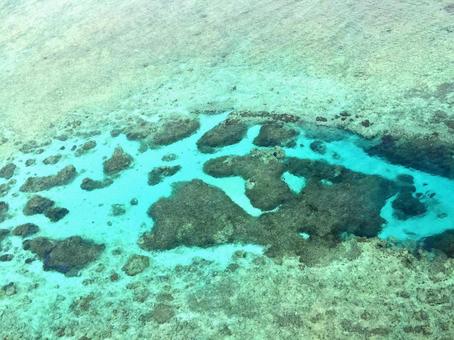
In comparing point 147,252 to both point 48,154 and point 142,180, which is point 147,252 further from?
point 48,154

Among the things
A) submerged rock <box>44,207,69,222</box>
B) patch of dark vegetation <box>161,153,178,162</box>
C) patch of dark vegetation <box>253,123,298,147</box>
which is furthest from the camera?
patch of dark vegetation <box>161,153,178,162</box>

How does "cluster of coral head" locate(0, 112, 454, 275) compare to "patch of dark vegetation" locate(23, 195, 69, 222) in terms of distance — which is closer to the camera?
"cluster of coral head" locate(0, 112, 454, 275)

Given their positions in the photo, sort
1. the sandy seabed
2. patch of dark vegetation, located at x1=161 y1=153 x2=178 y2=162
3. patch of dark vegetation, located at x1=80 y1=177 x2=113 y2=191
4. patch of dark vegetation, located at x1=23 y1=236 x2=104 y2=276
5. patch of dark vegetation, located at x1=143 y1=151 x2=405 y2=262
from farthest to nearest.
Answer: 1. patch of dark vegetation, located at x1=161 y1=153 x2=178 y2=162
2. patch of dark vegetation, located at x1=80 y1=177 x2=113 y2=191
3. patch of dark vegetation, located at x1=23 y1=236 x2=104 y2=276
4. patch of dark vegetation, located at x1=143 y1=151 x2=405 y2=262
5. the sandy seabed

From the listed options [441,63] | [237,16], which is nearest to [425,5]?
[441,63]

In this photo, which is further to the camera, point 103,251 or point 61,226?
point 61,226

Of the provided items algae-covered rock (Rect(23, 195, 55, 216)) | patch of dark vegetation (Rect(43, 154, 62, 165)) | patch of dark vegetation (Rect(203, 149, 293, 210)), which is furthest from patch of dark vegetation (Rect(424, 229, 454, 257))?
patch of dark vegetation (Rect(43, 154, 62, 165))

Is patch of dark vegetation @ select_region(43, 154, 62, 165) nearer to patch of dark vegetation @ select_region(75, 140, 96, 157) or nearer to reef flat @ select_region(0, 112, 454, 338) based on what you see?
reef flat @ select_region(0, 112, 454, 338)

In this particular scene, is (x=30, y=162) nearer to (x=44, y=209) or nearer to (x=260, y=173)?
(x=44, y=209)

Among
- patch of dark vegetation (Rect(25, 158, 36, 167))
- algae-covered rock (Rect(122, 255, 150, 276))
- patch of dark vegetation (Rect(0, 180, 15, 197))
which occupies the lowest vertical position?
algae-covered rock (Rect(122, 255, 150, 276))
